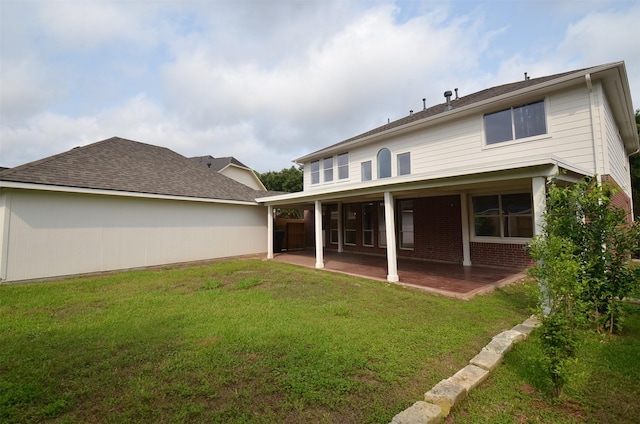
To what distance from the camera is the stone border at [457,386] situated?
220cm

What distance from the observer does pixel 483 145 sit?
8.95 m

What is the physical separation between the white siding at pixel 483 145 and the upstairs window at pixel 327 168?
54.8 inches

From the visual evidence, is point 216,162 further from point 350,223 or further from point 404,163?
point 404,163

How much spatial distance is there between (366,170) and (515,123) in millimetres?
5808

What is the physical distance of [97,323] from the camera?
4480 mm

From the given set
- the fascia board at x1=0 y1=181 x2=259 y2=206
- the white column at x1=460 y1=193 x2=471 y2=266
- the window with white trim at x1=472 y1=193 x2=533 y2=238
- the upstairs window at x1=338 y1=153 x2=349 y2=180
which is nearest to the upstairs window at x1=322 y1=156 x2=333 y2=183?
the upstairs window at x1=338 y1=153 x2=349 y2=180

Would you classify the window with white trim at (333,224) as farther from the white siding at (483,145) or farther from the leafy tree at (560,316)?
the leafy tree at (560,316)

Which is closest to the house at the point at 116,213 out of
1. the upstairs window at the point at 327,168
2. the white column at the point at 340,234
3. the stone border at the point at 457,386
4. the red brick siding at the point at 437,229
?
the upstairs window at the point at 327,168

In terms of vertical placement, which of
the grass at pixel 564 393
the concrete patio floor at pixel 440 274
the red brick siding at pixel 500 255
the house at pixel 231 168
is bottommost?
the grass at pixel 564 393

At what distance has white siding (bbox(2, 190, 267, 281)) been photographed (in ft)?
25.2

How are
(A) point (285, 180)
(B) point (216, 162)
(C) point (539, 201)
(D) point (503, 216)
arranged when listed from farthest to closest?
1. (A) point (285, 180)
2. (B) point (216, 162)
3. (D) point (503, 216)
4. (C) point (539, 201)

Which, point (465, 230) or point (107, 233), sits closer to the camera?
point (107, 233)

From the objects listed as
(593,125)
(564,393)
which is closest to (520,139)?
(593,125)

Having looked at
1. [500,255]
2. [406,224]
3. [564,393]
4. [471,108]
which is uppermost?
[471,108]
